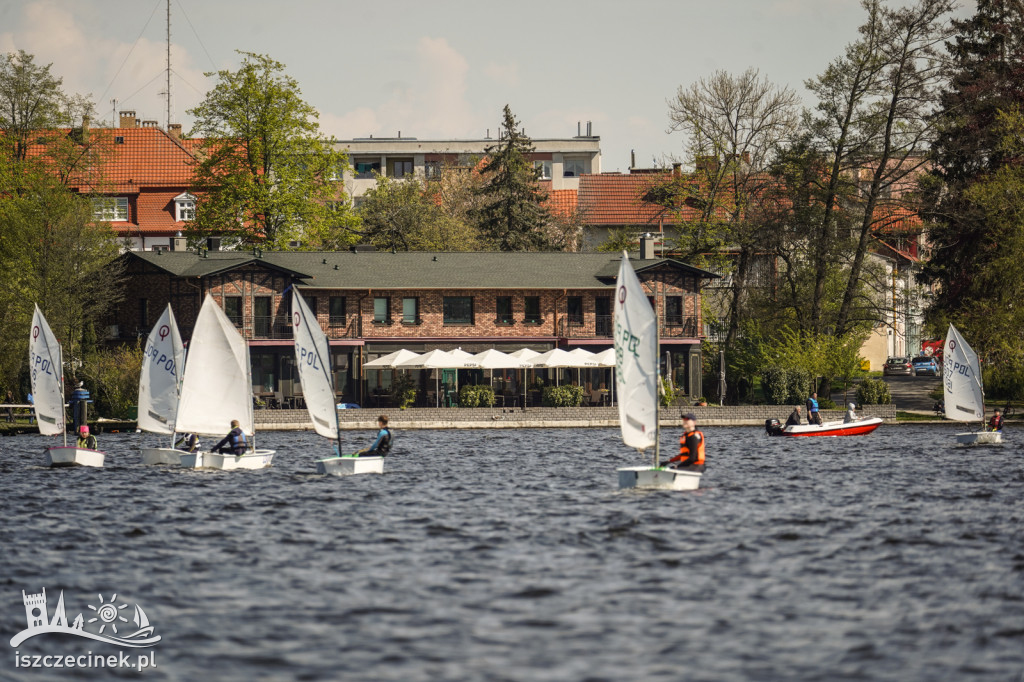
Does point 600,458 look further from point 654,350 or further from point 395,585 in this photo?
point 395,585

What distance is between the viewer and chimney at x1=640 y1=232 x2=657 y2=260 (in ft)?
230

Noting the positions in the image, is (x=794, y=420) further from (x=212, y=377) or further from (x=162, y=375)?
(x=162, y=375)

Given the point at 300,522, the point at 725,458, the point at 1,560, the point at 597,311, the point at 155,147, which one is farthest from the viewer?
the point at 155,147

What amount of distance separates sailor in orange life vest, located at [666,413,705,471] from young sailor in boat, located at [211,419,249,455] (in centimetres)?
1327

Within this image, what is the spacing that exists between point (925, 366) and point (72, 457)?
200 ft

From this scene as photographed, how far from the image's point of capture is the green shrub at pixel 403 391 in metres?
61.9

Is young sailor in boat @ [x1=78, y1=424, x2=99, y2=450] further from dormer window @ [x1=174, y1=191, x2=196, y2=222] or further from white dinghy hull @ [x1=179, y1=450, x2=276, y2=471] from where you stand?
dormer window @ [x1=174, y1=191, x2=196, y2=222]

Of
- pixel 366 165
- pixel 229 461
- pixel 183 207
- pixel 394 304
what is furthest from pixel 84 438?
pixel 366 165

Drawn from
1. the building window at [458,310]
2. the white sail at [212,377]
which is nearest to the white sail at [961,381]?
the building window at [458,310]

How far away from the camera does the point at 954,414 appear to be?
48.8 metres

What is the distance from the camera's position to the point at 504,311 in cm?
6706

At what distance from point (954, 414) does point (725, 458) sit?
1386cm

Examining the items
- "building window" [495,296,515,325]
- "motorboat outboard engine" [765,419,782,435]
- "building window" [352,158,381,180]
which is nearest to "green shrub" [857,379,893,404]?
"motorboat outboard engine" [765,419,782,435]

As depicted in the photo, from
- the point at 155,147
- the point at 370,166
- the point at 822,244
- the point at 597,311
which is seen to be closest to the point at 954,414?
the point at 822,244
